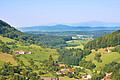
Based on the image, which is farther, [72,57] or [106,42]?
[106,42]

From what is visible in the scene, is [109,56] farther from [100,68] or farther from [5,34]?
[5,34]

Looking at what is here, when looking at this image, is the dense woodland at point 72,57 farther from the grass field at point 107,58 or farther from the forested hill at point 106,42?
the forested hill at point 106,42

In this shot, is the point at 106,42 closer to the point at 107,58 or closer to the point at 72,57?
the point at 107,58

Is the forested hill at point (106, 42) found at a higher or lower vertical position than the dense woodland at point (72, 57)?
higher

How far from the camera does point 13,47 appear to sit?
4904 inches

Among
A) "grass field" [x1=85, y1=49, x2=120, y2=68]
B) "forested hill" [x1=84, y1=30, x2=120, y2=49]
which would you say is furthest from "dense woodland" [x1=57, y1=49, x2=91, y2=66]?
"forested hill" [x1=84, y1=30, x2=120, y2=49]

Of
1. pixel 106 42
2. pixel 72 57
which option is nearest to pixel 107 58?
pixel 72 57

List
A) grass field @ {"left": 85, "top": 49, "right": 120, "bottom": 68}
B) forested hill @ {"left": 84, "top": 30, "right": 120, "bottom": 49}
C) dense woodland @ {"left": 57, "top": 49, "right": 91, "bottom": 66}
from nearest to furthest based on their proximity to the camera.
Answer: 1. grass field @ {"left": 85, "top": 49, "right": 120, "bottom": 68}
2. dense woodland @ {"left": 57, "top": 49, "right": 91, "bottom": 66}
3. forested hill @ {"left": 84, "top": 30, "right": 120, "bottom": 49}

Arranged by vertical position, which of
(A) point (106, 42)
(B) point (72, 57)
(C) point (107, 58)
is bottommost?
(B) point (72, 57)

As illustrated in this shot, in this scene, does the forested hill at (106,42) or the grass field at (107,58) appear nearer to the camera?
the grass field at (107,58)

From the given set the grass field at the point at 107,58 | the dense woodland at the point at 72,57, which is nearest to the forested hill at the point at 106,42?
the dense woodland at the point at 72,57

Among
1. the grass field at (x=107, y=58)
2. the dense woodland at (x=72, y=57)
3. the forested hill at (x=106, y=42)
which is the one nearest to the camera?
the grass field at (x=107, y=58)

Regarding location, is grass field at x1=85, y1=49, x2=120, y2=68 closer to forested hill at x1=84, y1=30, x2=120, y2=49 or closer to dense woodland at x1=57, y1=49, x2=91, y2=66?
dense woodland at x1=57, y1=49, x2=91, y2=66

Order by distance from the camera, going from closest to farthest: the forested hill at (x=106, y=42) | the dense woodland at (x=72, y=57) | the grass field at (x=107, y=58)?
the grass field at (x=107, y=58)
the dense woodland at (x=72, y=57)
the forested hill at (x=106, y=42)
